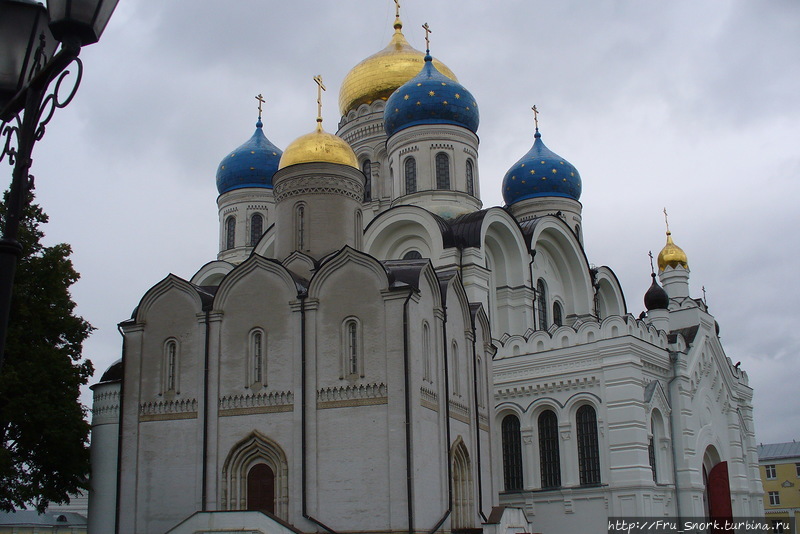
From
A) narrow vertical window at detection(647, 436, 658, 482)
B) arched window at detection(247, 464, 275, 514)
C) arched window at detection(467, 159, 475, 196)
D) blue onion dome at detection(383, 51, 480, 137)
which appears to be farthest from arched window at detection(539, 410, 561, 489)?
blue onion dome at detection(383, 51, 480, 137)

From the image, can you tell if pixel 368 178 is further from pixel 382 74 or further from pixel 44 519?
pixel 44 519

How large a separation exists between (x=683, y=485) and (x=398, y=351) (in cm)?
890

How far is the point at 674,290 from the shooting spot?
26.2 metres

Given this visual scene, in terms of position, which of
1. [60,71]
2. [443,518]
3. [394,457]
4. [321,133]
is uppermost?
[321,133]

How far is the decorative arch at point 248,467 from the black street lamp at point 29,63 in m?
10.5

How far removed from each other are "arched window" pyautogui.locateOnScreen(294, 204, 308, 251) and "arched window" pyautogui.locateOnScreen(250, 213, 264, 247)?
1042cm

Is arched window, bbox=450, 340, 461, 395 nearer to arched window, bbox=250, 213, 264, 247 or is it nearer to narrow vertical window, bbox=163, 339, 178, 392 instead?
narrow vertical window, bbox=163, 339, 178, 392

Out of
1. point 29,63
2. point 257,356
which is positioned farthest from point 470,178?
point 29,63

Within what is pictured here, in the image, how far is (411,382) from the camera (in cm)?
1336

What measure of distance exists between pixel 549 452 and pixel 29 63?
1683 centimetres

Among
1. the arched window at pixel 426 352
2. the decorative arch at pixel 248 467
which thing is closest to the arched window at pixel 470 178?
the arched window at pixel 426 352

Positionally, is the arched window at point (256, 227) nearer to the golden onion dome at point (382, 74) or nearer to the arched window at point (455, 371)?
the golden onion dome at point (382, 74)

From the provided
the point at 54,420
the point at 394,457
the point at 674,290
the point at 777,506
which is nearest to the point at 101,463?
the point at 54,420

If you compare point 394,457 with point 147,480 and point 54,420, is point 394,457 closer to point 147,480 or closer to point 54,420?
point 147,480
